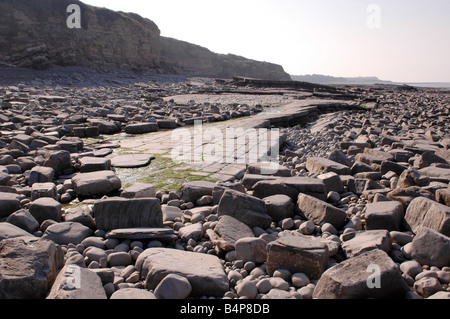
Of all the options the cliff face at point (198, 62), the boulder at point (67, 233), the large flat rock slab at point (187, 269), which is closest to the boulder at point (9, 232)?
the boulder at point (67, 233)

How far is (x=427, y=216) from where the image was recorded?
2.53 meters

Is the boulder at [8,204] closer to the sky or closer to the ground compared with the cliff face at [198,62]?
closer to the ground

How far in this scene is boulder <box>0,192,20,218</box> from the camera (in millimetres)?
2814

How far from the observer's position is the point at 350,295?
170 cm

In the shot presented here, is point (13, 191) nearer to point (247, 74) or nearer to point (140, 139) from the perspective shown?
point (140, 139)

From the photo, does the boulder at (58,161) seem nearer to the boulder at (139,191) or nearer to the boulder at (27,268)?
the boulder at (139,191)

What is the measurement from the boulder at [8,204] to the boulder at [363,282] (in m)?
2.53

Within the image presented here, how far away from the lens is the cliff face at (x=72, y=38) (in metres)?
21.0

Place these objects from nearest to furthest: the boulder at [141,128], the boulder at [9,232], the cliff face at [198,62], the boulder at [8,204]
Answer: the boulder at [9,232]
the boulder at [8,204]
the boulder at [141,128]
the cliff face at [198,62]

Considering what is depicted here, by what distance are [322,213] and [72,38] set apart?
27058 mm

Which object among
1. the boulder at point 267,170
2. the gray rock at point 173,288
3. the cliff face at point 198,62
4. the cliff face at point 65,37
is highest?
the cliff face at point 198,62

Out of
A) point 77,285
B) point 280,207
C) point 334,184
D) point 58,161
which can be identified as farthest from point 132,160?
point 77,285

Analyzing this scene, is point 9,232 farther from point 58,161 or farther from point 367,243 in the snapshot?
point 367,243

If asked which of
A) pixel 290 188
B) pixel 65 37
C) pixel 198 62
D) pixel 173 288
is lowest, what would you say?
pixel 173 288
